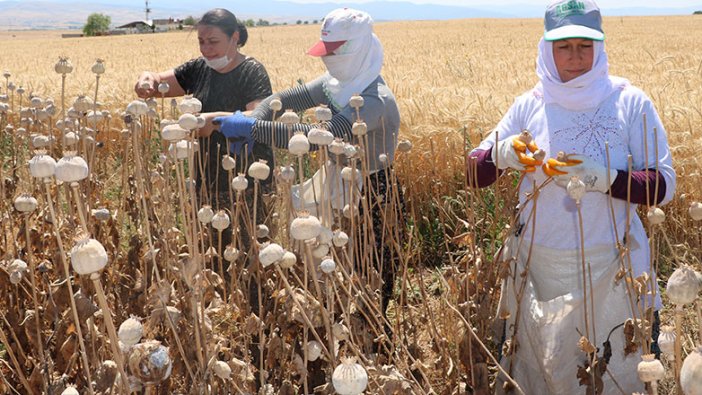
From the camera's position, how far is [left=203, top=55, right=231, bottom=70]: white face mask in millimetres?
2957

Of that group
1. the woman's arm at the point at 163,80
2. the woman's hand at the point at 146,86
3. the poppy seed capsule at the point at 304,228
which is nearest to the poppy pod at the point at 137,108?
the woman's hand at the point at 146,86

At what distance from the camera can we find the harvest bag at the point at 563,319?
1956mm

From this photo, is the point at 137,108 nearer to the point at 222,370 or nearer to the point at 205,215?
the point at 205,215

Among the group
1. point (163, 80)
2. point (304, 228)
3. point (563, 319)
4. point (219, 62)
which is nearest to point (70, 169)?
point (304, 228)

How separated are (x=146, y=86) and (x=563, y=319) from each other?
1433 mm

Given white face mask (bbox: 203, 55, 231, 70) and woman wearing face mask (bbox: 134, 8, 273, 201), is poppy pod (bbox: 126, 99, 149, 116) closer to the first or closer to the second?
woman wearing face mask (bbox: 134, 8, 273, 201)

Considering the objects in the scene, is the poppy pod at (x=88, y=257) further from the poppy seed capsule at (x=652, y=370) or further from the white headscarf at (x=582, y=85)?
the white headscarf at (x=582, y=85)

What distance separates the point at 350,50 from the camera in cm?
250

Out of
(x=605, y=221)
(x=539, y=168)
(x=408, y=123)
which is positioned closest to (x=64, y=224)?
(x=539, y=168)

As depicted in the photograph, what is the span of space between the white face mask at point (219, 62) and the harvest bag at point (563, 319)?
1.41 m

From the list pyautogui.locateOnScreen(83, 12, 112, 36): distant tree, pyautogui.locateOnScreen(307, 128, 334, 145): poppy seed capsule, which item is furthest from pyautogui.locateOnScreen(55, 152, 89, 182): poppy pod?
pyautogui.locateOnScreen(83, 12, 112, 36): distant tree

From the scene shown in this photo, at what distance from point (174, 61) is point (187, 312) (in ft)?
42.3

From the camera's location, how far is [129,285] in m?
2.31

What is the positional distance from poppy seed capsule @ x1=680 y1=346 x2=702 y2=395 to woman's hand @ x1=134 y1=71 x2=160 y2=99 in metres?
1.87
